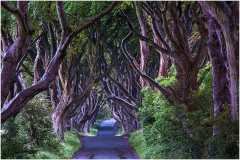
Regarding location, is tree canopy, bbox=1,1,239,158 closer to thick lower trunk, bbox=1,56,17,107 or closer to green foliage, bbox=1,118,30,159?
thick lower trunk, bbox=1,56,17,107

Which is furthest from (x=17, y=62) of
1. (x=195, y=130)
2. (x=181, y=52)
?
(x=181, y=52)

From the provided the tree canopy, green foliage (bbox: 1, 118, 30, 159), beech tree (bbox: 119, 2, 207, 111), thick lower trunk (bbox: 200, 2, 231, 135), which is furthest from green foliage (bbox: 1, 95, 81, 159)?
thick lower trunk (bbox: 200, 2, 231, 135)

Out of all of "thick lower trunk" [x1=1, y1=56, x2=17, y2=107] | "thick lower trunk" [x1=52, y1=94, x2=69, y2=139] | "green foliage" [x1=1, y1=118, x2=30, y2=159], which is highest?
"thick lower trunk" [x1=1, y1=56, x2=17, y2=107]

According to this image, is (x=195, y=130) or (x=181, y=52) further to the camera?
(x=181, y=52)

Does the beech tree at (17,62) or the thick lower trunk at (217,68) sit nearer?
Result: the beech tree at (17,62)

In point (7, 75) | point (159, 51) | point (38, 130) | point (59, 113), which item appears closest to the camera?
point (7, 75)

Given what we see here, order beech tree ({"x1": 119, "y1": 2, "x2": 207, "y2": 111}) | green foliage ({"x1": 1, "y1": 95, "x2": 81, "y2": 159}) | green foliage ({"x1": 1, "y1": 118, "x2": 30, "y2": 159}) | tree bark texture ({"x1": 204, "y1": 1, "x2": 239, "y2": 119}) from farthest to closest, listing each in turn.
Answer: green foliage ({"x1": 1, "y1": 95, "x2": 81, "y2": 159}) → beech tree ({"x1": 119, "y1": 2, "x2": 207, "y2": 111}) → green foliage ({"x1": 1, "y1": 118, "x2": 30, "y2": 159}) → tree bark texture ({"x1": 204, "y1": 1, "x2": 239, "y2": 119})

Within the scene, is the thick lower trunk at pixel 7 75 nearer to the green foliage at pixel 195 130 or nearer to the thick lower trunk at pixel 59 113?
the green foliage at pixel 195 130

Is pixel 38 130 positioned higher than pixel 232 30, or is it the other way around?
pixel 232 30

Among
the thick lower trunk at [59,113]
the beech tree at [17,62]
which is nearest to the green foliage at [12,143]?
the beech tree at [17,62]

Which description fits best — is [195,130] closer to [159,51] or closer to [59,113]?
[159,51]

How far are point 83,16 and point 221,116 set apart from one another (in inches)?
385

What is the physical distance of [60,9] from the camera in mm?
10945

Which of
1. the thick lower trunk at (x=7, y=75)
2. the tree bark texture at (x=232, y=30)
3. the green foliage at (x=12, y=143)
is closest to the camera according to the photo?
the tree bark texture at (x=232, y=30)
